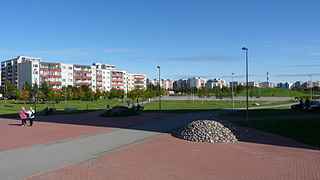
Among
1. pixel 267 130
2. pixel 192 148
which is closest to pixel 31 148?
pixel 192 148

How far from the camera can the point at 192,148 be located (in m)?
12.2

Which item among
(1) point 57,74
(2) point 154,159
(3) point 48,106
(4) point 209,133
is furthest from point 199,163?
(1) point 57,74

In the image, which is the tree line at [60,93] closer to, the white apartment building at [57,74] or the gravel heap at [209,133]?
the white apartment building at [57,74]

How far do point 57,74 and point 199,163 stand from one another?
99.0 meters

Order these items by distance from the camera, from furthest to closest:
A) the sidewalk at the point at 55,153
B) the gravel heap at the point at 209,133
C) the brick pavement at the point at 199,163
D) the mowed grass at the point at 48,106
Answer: the mowed grass at the point at 48,106
the gravel heap at the point at 209,133
the sidewalk at the point at 55,153
the brick pavement at the point at 199,163

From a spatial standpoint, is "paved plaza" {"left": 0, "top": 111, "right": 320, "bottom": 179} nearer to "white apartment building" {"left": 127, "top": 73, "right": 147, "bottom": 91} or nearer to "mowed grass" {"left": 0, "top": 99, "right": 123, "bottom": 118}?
"mowed grass" {"left": 0, "top": 99, "right": 123, "bottom": 118}

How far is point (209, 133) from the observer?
14.1 meters

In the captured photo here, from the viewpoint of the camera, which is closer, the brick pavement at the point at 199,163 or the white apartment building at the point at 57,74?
the brick pavement at the point at 199,163

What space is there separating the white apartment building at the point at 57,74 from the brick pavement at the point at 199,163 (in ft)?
287

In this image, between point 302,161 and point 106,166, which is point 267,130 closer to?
point 302,161

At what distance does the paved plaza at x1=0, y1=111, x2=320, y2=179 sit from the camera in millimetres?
8289

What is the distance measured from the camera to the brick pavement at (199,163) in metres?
8.17

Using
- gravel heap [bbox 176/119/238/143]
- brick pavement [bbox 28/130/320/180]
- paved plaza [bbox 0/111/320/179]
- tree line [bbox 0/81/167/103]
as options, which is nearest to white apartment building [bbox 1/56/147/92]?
tree line [bbox 0/81/167/103]

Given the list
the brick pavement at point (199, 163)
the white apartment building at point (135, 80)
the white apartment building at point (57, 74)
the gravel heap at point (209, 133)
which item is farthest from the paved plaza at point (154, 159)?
the white apartment building at point (135, 80)
